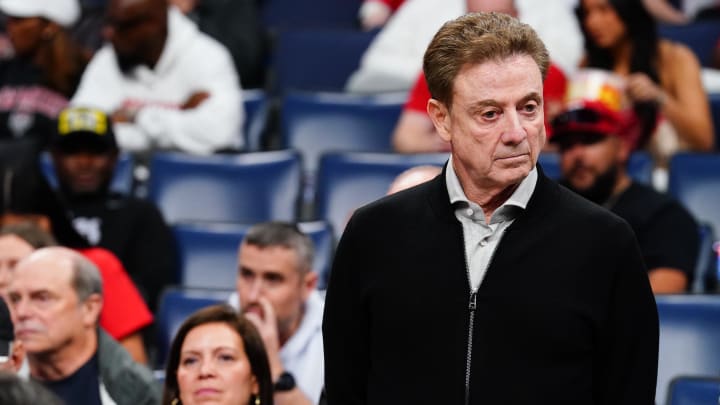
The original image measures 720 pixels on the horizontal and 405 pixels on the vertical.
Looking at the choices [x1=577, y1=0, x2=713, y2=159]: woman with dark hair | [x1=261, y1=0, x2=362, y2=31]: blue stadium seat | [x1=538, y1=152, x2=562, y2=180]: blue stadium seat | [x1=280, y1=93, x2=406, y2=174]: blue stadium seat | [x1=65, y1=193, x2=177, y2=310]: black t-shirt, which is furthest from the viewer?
[x1=261, y1=0, x2=362, y2=31]: blue stadium seat

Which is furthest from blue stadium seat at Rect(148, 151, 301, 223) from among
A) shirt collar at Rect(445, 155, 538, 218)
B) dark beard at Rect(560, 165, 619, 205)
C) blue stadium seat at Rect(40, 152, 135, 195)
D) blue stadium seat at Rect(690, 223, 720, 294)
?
shirt collar at Rect(445, 155, 538, 218)

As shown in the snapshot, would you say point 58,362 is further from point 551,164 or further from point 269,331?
point 551,164

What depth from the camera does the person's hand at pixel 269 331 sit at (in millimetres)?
3511

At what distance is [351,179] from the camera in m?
4.66

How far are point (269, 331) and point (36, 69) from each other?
2293 millimetres

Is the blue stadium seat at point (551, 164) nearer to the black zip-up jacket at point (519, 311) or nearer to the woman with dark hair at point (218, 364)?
the woman with dark hair at point (218, 364)

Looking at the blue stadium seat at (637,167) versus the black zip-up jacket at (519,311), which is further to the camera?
the blue stadium seat at (637,167)

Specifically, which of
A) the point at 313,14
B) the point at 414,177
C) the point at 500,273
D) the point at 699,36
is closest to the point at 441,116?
the point at 500,273

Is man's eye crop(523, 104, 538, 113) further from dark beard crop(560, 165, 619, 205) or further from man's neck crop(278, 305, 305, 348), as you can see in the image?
dark beard crop(560, 165, 619, 205)

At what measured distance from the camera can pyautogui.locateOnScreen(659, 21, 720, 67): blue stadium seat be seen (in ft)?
18.4

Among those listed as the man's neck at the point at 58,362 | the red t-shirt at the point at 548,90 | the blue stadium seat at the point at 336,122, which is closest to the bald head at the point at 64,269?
the man's neck at the point at 58,362

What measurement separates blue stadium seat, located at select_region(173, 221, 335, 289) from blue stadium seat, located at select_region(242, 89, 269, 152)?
44.8 inches

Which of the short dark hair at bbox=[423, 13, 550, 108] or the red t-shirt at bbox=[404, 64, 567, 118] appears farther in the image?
the red t-shirt at bbox=[404, 64, 567, 118]

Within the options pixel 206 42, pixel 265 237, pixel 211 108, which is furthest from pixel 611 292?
pixel 206 42
